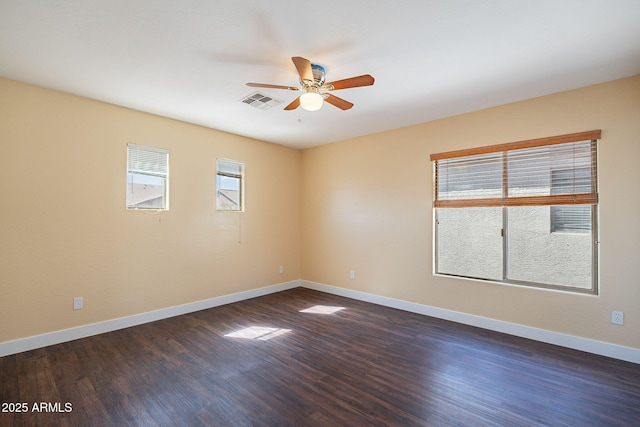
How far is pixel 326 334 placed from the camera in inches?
130

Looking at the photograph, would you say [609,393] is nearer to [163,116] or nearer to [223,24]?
[223,24]

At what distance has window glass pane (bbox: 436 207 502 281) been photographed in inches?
139

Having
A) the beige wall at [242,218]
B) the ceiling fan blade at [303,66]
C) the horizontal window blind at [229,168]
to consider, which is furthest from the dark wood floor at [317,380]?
the ceiling fan blade at [303,66]

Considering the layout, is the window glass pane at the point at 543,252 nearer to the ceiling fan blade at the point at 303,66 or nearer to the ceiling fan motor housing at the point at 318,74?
the ceiling fan motor housing at the point at 318,74

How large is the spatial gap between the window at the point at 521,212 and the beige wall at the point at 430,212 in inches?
4.5

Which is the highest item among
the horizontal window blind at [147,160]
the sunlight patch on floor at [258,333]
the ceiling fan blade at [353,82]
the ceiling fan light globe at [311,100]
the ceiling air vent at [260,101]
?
the ceiling air vent at [260,101]

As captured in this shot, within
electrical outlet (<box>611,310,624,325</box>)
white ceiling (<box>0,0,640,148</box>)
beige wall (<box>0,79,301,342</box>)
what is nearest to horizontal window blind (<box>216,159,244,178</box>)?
beige wall (<box>0,79,301,342</box>)

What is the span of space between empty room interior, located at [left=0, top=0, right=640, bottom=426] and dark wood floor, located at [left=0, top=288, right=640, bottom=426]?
22 mm

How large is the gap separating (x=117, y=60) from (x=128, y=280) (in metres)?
2.46

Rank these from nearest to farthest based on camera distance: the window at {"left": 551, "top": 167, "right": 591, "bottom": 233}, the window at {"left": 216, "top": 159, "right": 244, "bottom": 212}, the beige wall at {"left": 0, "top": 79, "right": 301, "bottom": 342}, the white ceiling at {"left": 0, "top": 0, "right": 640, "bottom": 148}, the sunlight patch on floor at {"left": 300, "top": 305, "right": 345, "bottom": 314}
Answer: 1. the white ceiling at {"left": 0, "top": 0, "right": 640, "bottom": 148}
2. the beige wall at {"left": 0, "top": 79, "right": 301, "bottom": 342}
3. the window at {"left": 551, "top": 167, "right": 591, "bottom": 233}
4. the sunlight patch on floor at {"left": 300, "top": 305, "right": 345, "bottom": 314}
5. the window at {"left": 216, "top": 159, "right": 244, "bottom": 212}

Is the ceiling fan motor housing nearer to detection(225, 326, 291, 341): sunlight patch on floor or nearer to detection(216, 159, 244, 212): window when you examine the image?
detection(216, 159, 244, 212): window

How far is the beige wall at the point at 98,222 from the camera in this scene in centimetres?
283

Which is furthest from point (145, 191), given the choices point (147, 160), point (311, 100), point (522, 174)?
point (522, 174)

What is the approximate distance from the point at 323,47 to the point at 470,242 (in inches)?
116
